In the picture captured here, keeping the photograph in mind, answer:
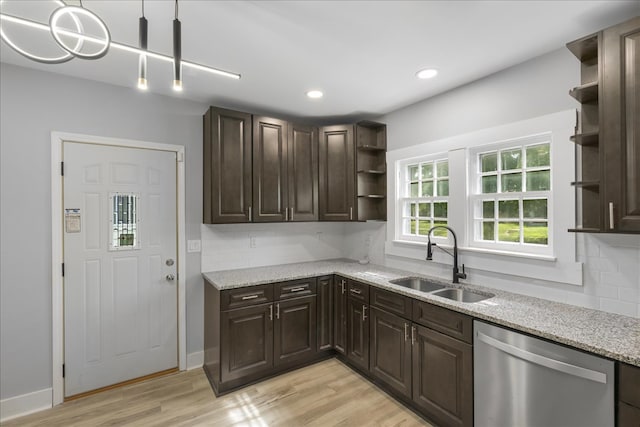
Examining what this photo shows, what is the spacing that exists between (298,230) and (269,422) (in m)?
2.02

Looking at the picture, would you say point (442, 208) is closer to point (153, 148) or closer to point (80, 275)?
point (153, 148)

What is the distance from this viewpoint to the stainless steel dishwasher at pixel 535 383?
1.46 metres

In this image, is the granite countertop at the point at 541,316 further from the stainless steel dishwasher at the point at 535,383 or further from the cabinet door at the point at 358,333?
the cabinet door at the point at 358,333

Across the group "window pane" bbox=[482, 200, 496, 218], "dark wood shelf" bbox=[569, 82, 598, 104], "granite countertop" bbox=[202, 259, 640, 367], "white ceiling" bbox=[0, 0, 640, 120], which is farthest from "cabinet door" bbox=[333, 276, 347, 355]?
"dark wood shelf" bbox=[569, 82, 598, 104]

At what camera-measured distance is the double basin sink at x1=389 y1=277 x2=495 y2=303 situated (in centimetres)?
249

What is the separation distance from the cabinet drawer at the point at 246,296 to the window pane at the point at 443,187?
189 cm

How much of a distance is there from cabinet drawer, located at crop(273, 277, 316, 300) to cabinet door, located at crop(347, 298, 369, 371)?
39 centimetres

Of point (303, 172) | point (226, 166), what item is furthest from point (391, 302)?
point (226, 166)

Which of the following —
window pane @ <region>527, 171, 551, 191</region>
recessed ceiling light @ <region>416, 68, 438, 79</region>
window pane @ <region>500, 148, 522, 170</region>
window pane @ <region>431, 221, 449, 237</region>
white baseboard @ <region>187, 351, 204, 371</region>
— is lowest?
white baseboard @ <region>187, 351, 204, 371</region>

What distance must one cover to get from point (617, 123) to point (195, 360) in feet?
12.1

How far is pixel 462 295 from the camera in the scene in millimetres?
2570

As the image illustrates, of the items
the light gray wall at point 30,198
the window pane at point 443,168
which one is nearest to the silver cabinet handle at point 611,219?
the window pane at point 443,168

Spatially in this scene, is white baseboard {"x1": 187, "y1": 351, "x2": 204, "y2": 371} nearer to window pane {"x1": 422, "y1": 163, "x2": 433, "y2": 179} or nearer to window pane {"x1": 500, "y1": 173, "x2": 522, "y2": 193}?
window pane {"x1": 422, "y1": 163, "x2": 433, "y2": 179}

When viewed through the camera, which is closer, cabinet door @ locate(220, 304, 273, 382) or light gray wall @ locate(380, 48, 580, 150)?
light gray wall @ locate(380, 48, 580, 150)
